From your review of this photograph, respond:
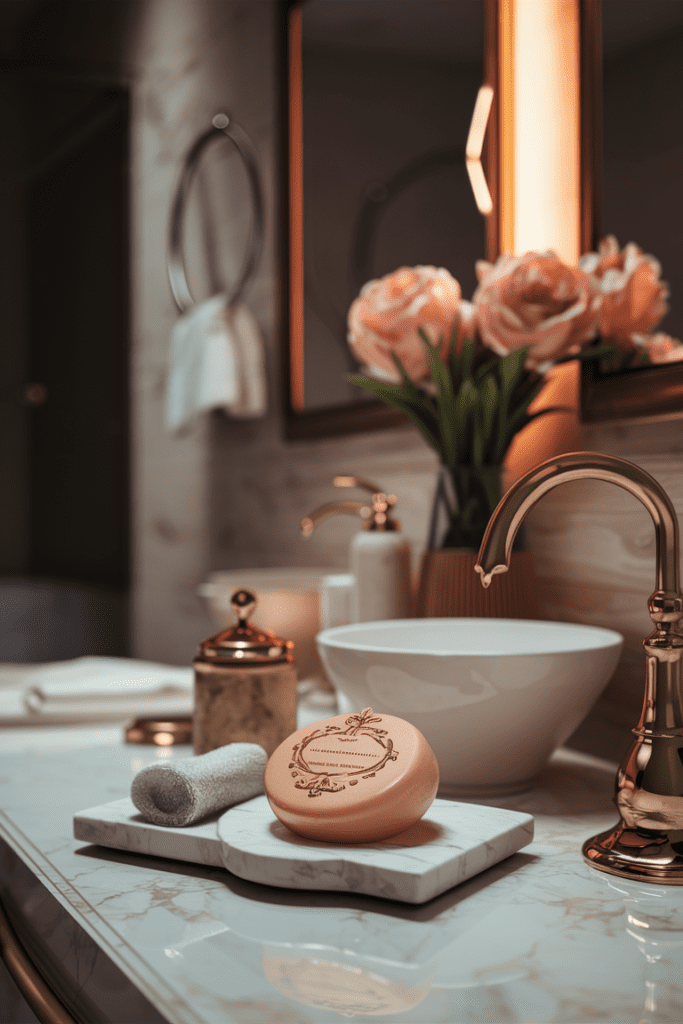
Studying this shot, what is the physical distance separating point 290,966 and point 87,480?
6.74 feet

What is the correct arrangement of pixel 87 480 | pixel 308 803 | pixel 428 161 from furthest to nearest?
pixel 87 480
pixel 428 161
pixel 308 803

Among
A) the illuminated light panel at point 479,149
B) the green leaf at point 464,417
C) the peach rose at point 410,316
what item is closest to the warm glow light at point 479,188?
the illuminated light panel at point 479,149

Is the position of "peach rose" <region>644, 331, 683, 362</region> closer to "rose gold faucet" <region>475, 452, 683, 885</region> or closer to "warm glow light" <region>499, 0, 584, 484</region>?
"warm glow light" <region>499, 0, 584, 484</region>

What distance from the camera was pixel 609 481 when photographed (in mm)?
611

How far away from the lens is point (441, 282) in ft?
3.38

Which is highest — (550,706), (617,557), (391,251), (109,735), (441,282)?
(391,251)

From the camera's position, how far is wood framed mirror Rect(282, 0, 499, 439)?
121cm

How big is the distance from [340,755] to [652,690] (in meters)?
0.21

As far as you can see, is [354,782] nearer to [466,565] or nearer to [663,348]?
[466,565]

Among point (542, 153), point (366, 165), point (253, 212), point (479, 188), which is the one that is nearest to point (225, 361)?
point (253, 212)

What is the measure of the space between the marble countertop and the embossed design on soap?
0.07m

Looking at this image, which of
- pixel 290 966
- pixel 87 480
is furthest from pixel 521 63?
pixel 87 480

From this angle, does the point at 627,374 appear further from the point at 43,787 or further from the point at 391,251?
the point at 43,787

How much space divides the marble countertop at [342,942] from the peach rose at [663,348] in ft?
1.52
